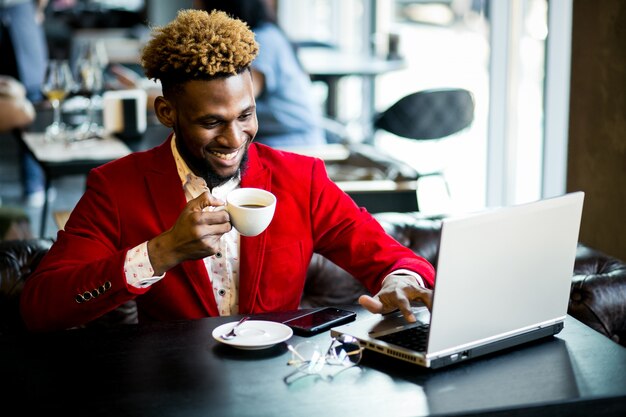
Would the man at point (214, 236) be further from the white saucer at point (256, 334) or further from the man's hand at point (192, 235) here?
the white saucer at point (256, 334)

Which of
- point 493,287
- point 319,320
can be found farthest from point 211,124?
point 493,287

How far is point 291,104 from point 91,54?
1.06 m

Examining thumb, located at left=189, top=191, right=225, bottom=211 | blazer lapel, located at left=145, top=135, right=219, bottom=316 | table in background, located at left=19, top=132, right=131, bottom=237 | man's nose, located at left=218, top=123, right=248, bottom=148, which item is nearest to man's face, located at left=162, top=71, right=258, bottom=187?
man's nose, located at left=218, top=123, right=248, bottom=148

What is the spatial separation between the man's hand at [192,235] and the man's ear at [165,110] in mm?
366

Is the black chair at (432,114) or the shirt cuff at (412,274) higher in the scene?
the black chair at (432,114)

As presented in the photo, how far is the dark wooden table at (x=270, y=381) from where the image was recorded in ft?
5.02

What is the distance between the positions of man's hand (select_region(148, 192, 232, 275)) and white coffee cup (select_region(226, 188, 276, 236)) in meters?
0.02

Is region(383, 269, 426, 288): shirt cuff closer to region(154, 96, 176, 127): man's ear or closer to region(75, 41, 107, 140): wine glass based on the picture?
region(154, 96, 176, 127): man's ear

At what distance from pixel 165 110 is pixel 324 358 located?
0.74 m

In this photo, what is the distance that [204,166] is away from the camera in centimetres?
211

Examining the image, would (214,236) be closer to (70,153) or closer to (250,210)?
(250,210)

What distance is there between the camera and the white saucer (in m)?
1.76

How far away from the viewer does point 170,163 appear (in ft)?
7.14

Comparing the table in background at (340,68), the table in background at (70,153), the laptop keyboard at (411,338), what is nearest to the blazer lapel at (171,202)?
the laptop keyboard at (411,338)
